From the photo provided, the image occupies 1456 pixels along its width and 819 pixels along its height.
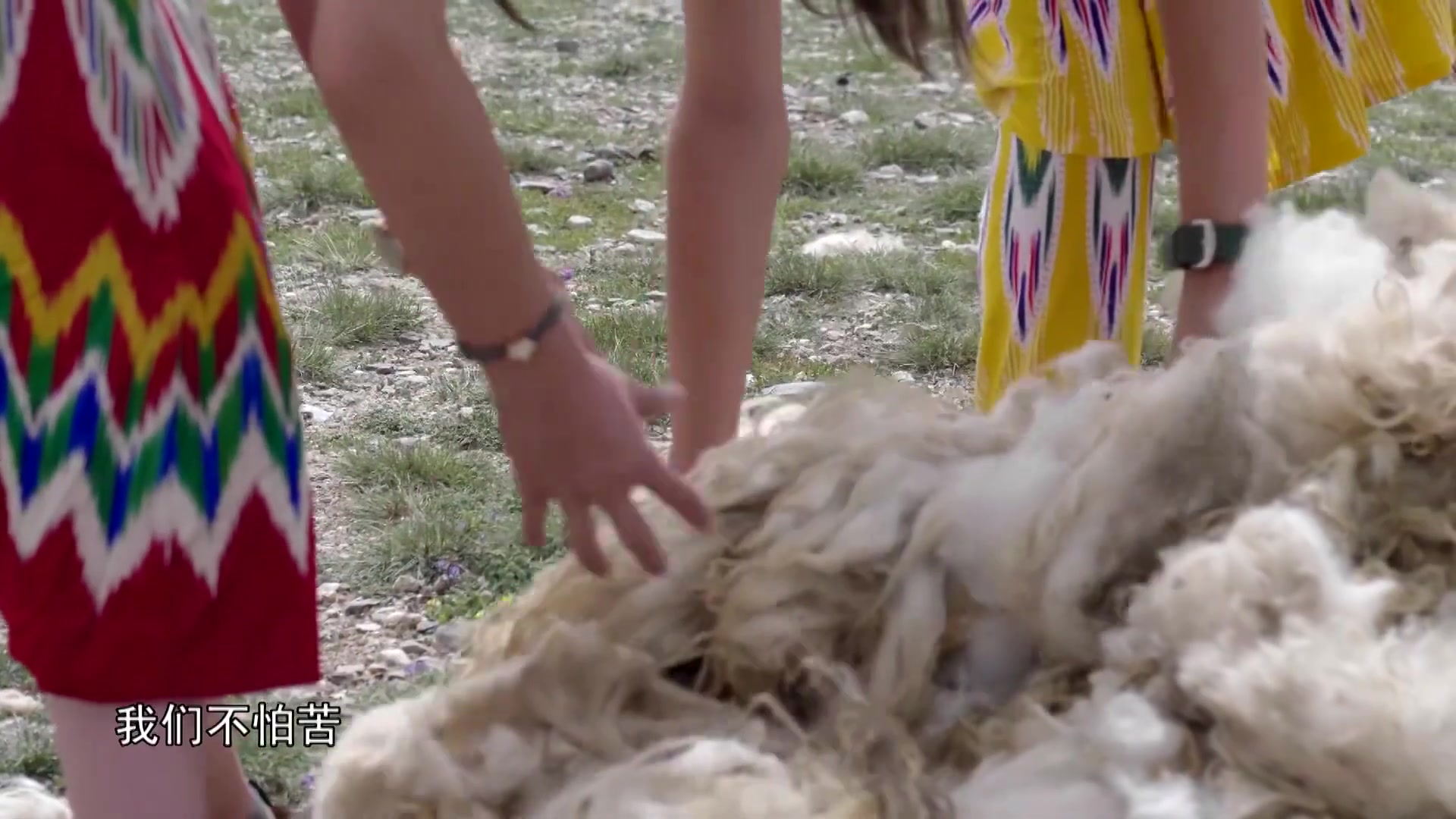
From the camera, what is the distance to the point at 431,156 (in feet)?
2.60

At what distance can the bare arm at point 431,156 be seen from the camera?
772 millimetres

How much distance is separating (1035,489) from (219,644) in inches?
21.6

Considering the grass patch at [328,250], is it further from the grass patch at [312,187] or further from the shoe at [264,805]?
the shoe at [264,805]

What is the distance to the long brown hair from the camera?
4.04 ft

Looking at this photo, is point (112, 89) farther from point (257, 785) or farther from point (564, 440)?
point (257, 785)

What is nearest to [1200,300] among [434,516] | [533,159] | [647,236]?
[434,516]

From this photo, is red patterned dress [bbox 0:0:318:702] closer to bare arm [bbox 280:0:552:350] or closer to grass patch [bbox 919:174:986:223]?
bare arm [bbox 280:0:552:350]

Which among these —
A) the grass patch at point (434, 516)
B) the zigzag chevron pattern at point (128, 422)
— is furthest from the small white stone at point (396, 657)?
the zigzag chevron pattern at point (128, 422)

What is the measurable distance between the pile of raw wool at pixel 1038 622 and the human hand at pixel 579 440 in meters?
0.07

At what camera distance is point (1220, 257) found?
44.7 inches

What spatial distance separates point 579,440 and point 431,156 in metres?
0.18

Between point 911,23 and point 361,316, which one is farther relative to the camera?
point 361,316

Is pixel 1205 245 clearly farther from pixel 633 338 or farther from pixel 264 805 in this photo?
pixel 633 338

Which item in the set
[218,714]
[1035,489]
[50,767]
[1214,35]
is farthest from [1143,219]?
[50,767]
